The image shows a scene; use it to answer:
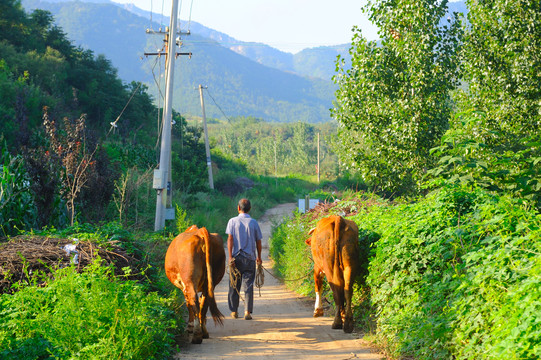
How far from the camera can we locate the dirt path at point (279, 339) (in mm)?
6594

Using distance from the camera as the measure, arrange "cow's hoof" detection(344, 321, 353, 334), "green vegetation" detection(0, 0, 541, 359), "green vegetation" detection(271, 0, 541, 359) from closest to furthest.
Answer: "green vegetation" detection(271, 0, 541, 359) → "green vegetation" detection(0, 0, 541, 359) → "cow's hoof" detection(344, 321, 353, 334)

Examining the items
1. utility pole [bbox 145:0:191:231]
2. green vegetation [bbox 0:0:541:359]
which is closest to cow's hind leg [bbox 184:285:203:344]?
green vegetation [bbox 0:0:541:359]

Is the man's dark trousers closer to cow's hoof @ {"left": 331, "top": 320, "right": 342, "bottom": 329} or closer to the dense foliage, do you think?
cow's hoof @ {"left": 331, "top": 320, "right": 342, "bottom": 329}

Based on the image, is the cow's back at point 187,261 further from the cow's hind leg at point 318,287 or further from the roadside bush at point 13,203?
the roadside bush at point 13,203

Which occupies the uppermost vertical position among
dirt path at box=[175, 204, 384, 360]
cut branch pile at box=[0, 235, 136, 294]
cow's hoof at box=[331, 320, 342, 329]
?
cut branch pile at box=[0, 235, 136, 294]

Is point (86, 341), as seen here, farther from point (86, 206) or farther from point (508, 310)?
point (86, 206)

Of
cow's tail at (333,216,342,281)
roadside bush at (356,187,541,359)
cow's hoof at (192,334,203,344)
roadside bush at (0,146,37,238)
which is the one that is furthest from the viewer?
roadside bush at (0,146,37,238)

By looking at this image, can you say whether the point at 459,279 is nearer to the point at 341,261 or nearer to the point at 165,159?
the point at 341,261

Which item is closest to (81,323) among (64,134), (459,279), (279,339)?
(279,339)

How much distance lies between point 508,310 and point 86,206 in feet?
39.5

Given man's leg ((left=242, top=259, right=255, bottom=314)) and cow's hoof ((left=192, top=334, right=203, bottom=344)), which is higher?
man's leg ((left=242, top=259, right=255, bottom=314))

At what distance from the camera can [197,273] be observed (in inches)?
293

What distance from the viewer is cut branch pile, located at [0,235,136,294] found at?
7207mm

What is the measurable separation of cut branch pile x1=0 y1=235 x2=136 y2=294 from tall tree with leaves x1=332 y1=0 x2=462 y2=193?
7.48 m
